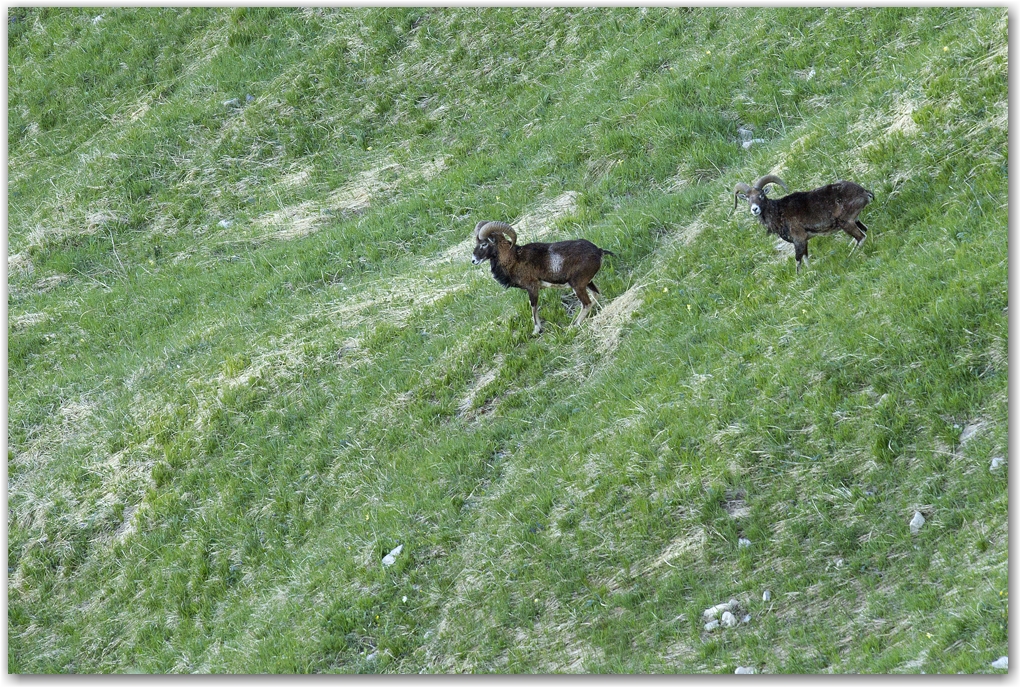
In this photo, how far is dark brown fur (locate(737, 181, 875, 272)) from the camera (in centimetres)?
1470

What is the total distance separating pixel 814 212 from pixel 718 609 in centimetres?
592

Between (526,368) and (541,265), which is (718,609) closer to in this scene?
(526,368)

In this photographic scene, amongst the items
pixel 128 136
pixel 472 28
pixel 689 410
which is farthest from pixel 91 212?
pixel 689 410

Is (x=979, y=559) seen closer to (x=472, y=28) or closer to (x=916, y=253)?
(x=916, y=253)

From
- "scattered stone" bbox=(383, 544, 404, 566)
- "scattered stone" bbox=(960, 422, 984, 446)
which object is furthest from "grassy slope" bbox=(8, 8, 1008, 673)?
"scattered stone" bbox=(383, 544, 404, 566)

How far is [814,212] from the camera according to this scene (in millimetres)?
14797

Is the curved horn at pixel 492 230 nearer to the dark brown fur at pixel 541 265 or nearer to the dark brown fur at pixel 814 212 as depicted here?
the dark brown fur at pixel 541 265

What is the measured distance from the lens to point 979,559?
400 inches

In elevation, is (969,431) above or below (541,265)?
below

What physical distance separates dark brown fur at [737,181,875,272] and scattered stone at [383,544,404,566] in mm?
6366

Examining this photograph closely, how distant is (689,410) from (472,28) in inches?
681

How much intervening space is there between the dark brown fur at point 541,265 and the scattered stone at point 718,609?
608 centimetres

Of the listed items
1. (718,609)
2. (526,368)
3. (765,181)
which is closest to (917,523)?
(718,609)

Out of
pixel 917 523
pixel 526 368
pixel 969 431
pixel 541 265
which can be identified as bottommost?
pixel 917 523
